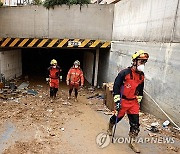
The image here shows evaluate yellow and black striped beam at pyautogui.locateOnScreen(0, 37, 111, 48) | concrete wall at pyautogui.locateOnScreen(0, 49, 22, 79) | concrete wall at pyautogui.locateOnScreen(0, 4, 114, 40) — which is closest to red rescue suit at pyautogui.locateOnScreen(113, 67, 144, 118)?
yellow and black striped beam at pyautogui.locateOnScreen(0, 37, 111, 48)

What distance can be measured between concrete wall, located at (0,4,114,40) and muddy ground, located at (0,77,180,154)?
3242 mm

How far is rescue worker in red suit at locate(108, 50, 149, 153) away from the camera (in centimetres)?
397

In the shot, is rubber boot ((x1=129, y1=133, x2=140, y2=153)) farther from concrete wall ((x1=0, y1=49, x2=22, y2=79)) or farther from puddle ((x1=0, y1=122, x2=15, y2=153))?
concrete wall ((x1=0, y1=49, x2=22, y2=79))

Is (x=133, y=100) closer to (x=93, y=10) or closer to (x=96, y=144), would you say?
(x=96, y=144)

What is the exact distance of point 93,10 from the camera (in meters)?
9.49

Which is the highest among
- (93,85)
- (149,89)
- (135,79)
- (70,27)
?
(70,27)

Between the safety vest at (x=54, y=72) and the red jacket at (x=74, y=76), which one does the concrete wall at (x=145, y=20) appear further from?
the safety vest at (x=54, y=72)

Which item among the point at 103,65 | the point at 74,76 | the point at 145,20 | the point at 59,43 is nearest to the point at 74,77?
the point at 74,76

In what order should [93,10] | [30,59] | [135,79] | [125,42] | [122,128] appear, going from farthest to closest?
[30,59] → [93,10] → [125,42] → [122,128] → [135,79]

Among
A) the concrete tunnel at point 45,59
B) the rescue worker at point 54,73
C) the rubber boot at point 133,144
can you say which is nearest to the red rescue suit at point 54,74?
the rescue worker at point 54,73

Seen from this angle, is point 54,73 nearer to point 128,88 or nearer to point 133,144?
point 128,88

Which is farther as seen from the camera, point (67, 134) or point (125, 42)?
point (125, 42)

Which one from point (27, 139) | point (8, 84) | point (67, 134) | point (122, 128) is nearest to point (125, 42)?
point (122, 128)

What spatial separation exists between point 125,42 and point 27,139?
4.92 meters
